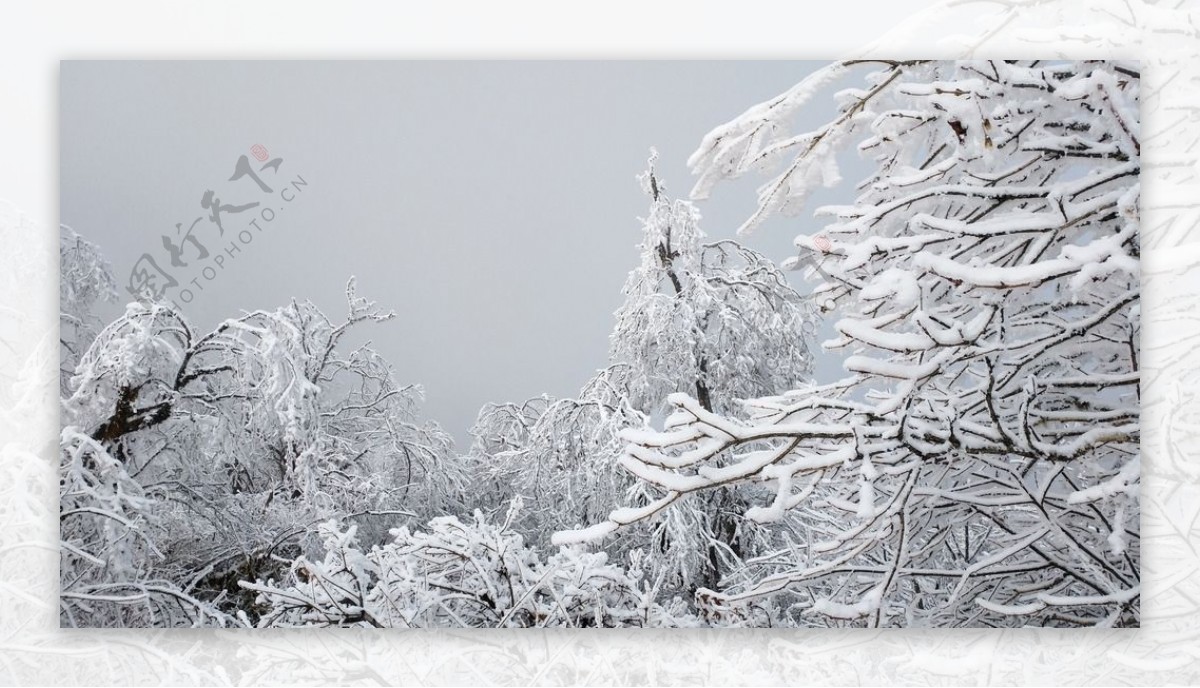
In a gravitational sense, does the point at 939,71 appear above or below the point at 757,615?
above

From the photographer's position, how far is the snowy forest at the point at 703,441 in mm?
1833

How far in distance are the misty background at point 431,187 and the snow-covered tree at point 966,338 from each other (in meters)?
0.44

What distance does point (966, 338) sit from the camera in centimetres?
157

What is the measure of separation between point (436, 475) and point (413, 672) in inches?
20.5

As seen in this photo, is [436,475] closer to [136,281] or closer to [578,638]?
[578,638]

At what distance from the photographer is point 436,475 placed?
245cm

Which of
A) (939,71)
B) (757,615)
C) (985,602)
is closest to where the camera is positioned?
(939,71)

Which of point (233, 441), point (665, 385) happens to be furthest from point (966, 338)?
point (233, 441)

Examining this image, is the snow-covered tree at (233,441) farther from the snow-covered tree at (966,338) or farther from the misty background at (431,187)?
the snow-covered tree at (966,338)

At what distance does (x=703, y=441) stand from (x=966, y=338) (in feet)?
1.81

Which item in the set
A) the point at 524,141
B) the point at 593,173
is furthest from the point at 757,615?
the point at 524,141

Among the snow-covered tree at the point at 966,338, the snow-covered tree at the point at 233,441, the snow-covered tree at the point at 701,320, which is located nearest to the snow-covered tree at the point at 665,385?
the snow-covered tree at the point at 701,320

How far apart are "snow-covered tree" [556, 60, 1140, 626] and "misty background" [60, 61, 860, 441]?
0.44 meters

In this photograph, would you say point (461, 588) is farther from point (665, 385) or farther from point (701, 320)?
point (701, 320)
